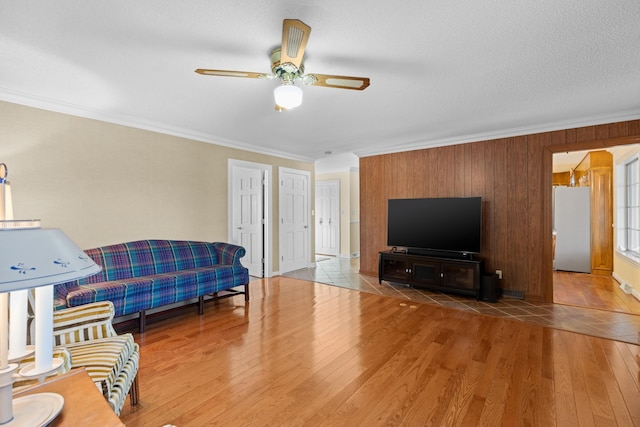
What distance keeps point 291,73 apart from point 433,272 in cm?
346

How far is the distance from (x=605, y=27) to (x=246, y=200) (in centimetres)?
482

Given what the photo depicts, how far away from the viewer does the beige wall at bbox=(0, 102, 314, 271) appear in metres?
2.94

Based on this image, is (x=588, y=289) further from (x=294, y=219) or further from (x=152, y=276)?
(x=152, y=276)

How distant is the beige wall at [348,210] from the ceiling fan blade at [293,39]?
5.88m

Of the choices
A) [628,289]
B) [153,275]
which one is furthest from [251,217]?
[628,289]

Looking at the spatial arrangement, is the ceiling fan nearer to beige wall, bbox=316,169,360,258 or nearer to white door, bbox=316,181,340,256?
beige wall, bbox=316,169,360,258

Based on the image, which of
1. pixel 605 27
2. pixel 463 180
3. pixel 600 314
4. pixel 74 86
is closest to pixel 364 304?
pixel 463 180

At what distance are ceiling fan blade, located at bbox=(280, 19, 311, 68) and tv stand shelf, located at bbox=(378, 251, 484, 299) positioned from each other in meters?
3.42

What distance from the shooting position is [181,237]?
4.18 m

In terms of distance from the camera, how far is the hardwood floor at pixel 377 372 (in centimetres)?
177

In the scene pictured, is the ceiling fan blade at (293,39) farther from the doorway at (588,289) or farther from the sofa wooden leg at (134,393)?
the doorway at (588,289)

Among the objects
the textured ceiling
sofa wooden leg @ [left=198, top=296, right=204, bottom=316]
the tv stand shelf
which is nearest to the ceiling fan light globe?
the textured ceiling

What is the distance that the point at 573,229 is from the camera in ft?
19.2

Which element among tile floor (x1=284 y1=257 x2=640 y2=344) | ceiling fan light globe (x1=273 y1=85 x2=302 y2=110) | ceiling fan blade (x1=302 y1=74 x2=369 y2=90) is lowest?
tile floor (x1=284 y1=257 x2=640 y2=344)
